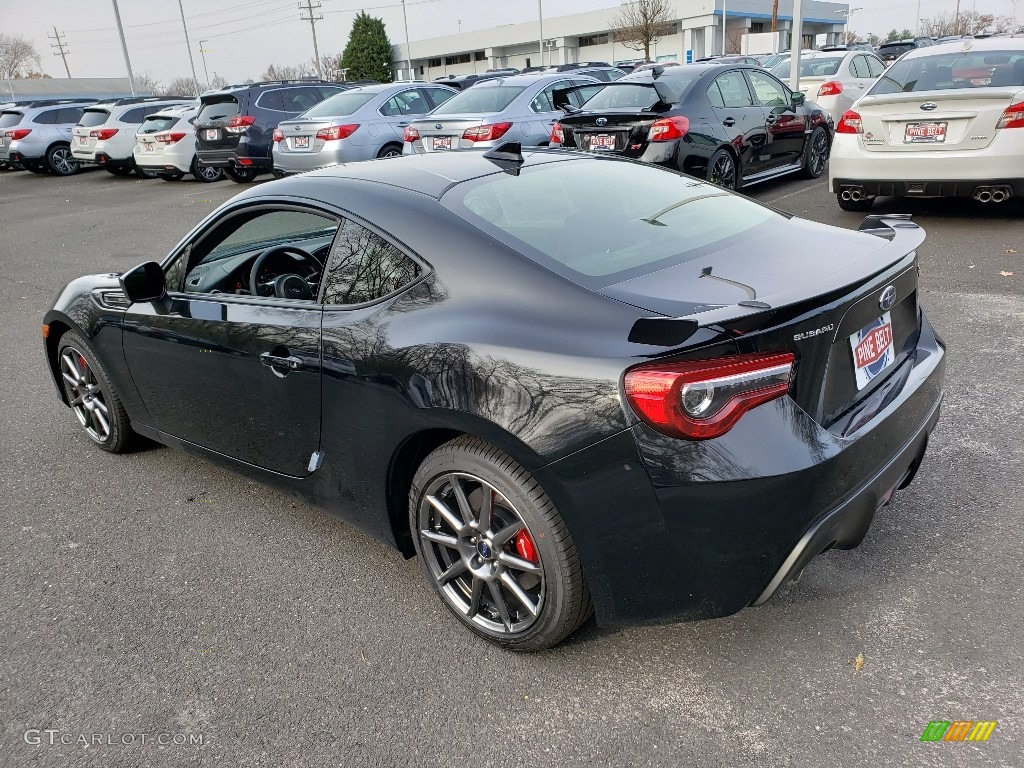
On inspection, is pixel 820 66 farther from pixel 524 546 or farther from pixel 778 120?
pixel 524 546

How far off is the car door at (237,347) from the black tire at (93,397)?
38 centimetres

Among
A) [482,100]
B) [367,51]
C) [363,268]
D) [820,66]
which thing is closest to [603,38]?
[367,51]

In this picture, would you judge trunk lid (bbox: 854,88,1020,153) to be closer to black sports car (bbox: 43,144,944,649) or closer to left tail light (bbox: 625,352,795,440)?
black sports car (bbox: 43,144,944,649)

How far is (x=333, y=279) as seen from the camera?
3000 millimetres

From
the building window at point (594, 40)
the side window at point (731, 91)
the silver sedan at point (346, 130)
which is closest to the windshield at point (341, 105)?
the silver sedan at point (346, 130)

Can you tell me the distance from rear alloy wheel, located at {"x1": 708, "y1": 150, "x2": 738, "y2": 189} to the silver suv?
19.6 meters

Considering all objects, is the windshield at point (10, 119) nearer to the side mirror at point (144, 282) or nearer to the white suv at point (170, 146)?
the white suv at point (170, 146)

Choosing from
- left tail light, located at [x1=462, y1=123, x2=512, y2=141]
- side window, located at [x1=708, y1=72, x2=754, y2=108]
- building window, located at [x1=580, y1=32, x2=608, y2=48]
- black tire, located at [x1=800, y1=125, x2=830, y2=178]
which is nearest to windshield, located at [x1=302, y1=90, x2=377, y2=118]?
left tail light, located at [x1=462, y1=123, x2=512, y2=141]

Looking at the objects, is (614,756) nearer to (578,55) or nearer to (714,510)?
(714,510)

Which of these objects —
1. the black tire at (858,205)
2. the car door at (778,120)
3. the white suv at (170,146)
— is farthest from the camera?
the white suv at (170,146)

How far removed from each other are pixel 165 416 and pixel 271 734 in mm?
1898

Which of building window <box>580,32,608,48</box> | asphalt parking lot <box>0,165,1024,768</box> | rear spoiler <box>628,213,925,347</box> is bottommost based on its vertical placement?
asphalt parking lot <box>0,165,1024,768</box>

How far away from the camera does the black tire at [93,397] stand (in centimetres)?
427

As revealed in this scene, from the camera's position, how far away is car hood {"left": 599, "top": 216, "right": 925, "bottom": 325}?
2.35m
